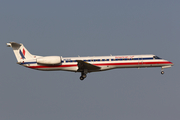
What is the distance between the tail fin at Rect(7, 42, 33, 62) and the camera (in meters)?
33.8

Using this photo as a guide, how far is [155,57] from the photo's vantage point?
3462 cm

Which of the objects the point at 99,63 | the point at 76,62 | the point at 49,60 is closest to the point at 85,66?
the point at 76,62

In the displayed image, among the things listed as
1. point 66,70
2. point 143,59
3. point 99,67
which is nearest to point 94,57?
point 99,67

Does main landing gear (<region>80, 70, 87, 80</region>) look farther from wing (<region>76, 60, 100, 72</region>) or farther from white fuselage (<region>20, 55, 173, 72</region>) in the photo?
white fuselage (<region>20, 55, 173, 72</region>)

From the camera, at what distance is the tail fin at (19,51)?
33.8m

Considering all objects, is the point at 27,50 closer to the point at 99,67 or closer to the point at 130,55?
the point at 99,67

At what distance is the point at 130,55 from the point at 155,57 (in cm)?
348

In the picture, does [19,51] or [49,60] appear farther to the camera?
[19,51]

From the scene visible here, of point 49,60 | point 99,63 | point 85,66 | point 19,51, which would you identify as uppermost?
point 19,51

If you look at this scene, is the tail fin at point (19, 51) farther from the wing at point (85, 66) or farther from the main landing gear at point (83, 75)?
the main landing gear at point (83, 75)

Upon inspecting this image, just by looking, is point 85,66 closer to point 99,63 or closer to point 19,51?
point 99,63

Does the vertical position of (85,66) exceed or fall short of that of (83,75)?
it exceeds it

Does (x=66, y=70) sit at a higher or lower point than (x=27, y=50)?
lower

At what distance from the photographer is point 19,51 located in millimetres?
34031
